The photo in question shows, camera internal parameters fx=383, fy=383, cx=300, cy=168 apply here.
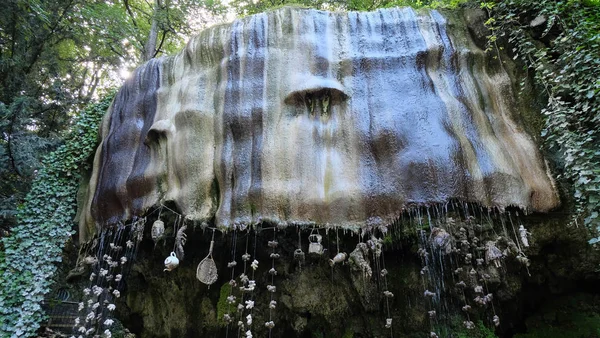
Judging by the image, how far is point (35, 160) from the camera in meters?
6.55

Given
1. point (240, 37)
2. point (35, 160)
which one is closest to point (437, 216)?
point (240, 37)

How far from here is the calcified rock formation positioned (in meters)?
3.98

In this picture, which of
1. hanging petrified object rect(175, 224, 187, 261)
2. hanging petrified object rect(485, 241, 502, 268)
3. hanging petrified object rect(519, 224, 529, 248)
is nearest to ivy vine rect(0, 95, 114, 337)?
hanging petrified object rect(175, 224, 187, 261)

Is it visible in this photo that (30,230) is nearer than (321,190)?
No

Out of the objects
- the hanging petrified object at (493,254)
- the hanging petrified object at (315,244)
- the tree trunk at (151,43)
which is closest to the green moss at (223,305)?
the hanging petrified object at (315,244)

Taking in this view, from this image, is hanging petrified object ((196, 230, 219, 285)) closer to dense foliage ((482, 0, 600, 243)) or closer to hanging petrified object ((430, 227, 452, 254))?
hanging petrified object ((430, 227, 452, 254))

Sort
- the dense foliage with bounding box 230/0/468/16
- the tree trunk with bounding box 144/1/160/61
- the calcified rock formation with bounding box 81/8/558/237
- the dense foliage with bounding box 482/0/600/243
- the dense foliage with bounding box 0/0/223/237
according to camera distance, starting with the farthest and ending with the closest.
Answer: the tree trunk with bounding box 144/1/160/61 → the dense foliage with bounding box 230/0/468/16 → the dense foliage with bounding box 0/0/223/237 → the calcified rock formation with bounding box 81/8/558/237 → the dense foliage with bounding box 482/0/600/243

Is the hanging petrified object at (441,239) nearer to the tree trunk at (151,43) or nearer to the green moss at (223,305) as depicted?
the green moss at (223,305)

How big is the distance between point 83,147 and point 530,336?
7.26 m

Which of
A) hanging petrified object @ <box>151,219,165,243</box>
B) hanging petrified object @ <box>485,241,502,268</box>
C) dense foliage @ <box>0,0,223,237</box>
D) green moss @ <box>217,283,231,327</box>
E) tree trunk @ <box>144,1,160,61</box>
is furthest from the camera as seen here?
tree trunk @ <box>144,1,160,61</box>

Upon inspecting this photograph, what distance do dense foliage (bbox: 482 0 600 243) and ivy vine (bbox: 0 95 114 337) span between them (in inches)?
256

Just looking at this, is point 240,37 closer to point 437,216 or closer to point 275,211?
point 275,211

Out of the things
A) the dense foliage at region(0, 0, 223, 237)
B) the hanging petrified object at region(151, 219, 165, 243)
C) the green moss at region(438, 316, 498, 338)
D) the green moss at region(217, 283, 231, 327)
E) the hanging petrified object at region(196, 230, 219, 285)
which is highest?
the dense foliage at region(0, 0, 223, 237)

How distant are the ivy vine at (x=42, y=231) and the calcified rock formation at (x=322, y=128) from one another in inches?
37.7
